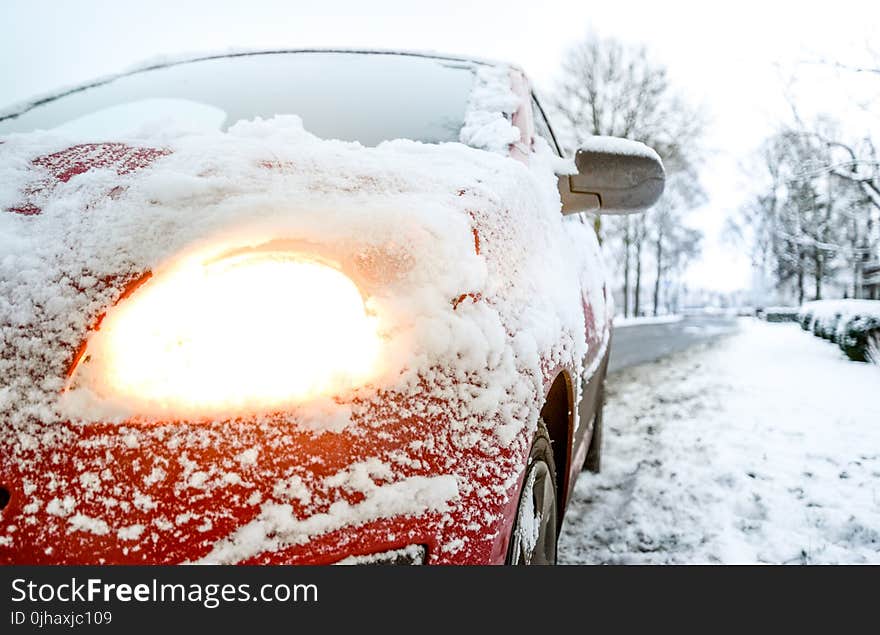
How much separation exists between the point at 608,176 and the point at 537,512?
1068mm

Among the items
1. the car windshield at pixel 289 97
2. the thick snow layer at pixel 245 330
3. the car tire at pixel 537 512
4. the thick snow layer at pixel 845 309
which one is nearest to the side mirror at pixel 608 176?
the car windshield at pixel 289 97

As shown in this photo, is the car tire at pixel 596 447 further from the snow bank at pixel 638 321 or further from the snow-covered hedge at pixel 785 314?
the snow bank at pixel 638 321

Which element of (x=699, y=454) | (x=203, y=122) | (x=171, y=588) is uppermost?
(x=203, y=122)

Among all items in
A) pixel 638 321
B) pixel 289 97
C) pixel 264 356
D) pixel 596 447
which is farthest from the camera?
pixel 638 321

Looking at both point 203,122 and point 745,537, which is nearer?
point 203,122

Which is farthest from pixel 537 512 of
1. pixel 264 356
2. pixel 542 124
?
pixel 542 124

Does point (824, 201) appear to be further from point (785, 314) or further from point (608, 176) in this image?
point (785, 314)

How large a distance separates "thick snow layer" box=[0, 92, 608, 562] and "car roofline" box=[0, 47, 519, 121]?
1.31m

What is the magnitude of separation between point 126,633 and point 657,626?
0.89 m

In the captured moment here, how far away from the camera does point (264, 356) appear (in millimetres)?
872

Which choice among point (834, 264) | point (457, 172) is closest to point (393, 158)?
point (457, 172)

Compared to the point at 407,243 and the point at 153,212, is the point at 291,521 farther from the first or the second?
the point at 153,212

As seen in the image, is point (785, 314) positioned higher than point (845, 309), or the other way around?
point (845, 309)

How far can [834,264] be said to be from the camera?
4.60 metres
